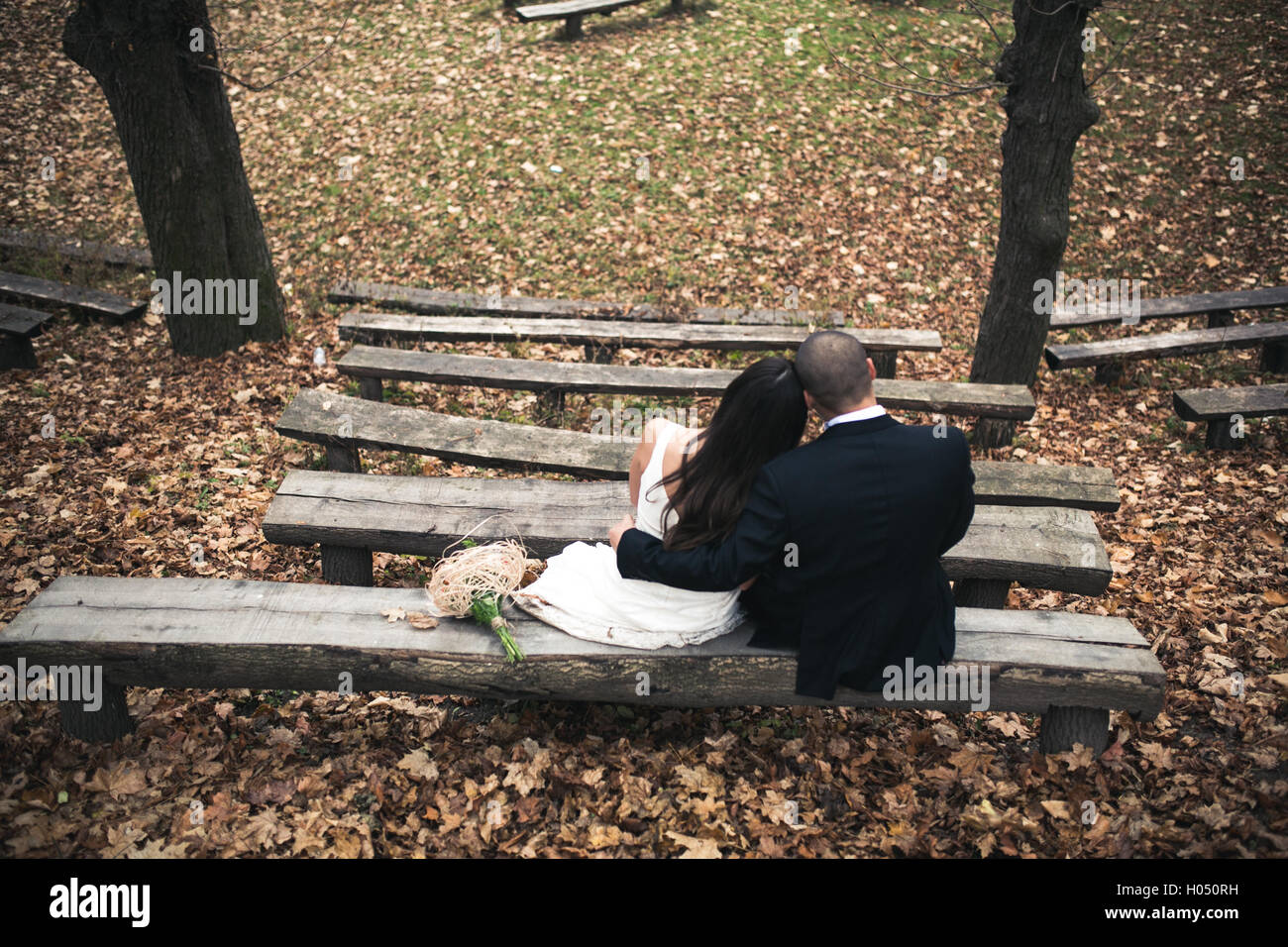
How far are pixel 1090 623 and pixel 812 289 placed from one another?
17.6 ft

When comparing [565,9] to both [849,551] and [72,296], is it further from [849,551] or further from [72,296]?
[849,551]

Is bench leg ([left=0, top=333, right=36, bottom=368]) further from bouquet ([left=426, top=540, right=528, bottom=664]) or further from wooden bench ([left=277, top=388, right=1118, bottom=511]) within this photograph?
bouquet ([left=426, top=540, right=528, bottom=664])

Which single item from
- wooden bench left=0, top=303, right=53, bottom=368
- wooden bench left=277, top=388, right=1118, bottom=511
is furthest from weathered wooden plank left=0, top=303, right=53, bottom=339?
wooden bench left=277, top=388, right=1118, bottom=511

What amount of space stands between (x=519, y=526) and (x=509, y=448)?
0.90 metres

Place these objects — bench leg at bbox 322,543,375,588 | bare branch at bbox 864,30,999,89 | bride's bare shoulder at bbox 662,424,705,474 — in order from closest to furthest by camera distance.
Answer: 1. bride's bare shoulder at bbox 662,424,705,474
2. bench leg at bbox 322,543,375,588
3. bare branch at bbox 864,30,999,89

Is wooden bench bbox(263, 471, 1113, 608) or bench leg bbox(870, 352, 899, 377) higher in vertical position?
bench leg bbox(870, 352, 899, 377)

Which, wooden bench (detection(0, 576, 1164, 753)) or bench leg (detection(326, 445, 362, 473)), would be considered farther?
bench leg (detection(326, 445, 362, 473))

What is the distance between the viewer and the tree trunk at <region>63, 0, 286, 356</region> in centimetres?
602

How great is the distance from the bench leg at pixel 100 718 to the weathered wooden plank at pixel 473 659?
0.72ft

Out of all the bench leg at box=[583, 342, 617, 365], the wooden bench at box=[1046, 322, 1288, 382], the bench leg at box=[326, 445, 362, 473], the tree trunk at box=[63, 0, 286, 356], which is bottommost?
the bench leg at box=[326, 445, 362, 473]

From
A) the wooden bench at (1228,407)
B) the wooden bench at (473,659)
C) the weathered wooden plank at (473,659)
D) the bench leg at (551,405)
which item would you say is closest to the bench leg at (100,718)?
the wooden bench at (473,659)

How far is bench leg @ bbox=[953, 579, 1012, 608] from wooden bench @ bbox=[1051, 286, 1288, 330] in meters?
3.91

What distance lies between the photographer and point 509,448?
16.3ft
